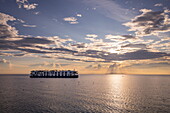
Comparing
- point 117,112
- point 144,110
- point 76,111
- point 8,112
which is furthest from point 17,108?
point 144,110

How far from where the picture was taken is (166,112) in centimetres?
4456

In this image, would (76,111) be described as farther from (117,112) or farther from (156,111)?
(156,111)

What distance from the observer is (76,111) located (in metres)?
44.6

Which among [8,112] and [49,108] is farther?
[49,108]

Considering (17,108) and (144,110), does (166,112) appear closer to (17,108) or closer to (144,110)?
(144,110)

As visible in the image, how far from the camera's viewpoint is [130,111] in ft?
151

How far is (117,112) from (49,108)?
2229 cm

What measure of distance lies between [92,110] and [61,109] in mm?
10075

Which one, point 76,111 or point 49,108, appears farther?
point 49,108

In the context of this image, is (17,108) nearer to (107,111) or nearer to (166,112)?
(107,111)

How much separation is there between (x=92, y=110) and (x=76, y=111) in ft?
17.1

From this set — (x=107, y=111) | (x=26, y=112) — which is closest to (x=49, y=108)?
(x=26, y=112)

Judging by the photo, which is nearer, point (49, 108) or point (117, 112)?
point (117, 112)

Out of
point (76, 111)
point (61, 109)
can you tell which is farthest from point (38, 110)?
point (76, 111)
